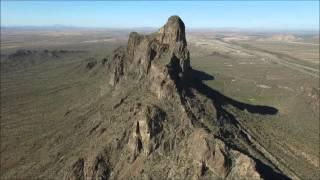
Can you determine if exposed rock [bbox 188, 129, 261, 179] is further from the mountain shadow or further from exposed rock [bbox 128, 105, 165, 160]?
the mountain shadow

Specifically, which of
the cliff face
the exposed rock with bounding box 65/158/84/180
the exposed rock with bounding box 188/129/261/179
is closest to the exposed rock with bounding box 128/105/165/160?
the cliff face

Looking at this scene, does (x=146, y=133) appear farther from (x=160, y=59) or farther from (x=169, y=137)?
(x=160, y=59)

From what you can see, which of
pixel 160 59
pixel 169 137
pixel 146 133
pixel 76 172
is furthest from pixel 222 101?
pixel 76 172

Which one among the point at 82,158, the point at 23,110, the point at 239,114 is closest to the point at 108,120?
the point at 82,158

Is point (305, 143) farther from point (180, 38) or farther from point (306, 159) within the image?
point (180, 38)

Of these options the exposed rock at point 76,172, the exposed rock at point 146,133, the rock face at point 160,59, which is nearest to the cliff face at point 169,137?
the exposed rock at point 146,133
